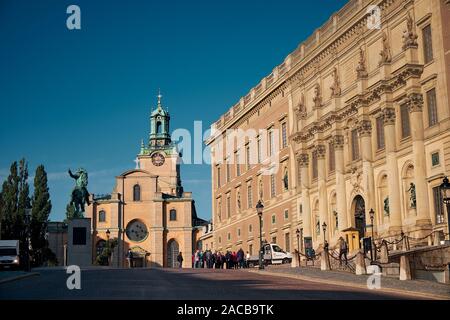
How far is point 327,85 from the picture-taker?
A: 202ft

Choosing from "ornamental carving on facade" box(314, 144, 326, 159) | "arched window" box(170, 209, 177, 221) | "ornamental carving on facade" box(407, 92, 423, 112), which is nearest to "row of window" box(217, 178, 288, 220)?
"ornamental carving on facade" box(314, 144, 326, 159)

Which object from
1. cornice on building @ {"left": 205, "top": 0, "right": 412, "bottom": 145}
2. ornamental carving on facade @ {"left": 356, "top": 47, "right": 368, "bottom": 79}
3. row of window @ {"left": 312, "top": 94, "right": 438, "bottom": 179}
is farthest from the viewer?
cornice on building @ {"left": 205, "top": 0, "right": 412, "bottom": 145}

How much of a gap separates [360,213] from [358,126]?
6.20 meters

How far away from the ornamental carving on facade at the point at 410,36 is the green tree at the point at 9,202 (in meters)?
42.8

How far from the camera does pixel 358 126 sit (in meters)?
54.8

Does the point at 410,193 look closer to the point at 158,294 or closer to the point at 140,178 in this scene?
the point at 158,294

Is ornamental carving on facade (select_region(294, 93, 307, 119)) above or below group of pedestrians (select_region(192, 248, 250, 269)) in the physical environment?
above

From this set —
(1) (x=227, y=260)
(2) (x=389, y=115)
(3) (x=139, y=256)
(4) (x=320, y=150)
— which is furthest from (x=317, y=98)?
(3) (x=139, y=256)

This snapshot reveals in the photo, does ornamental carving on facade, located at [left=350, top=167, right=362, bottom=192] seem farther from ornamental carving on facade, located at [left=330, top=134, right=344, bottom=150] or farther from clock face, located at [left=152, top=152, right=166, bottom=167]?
clock face, located at [left=152, top=152, right=166, bottom=167]

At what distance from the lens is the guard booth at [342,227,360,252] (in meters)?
52.7

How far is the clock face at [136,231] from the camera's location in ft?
388

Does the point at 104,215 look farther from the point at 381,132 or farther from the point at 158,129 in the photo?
the point at 381,132

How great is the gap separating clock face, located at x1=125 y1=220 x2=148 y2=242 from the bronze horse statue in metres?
49.0
